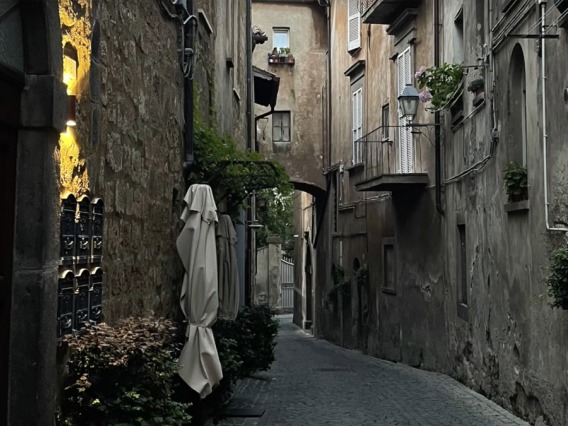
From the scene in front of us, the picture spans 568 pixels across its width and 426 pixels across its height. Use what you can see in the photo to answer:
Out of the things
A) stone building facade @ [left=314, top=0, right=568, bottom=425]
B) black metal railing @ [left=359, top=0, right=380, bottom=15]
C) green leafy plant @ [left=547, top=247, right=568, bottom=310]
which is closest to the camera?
green leafy plant @ [left=547, top=247, right=568, bottom=310]

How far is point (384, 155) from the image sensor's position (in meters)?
16.7

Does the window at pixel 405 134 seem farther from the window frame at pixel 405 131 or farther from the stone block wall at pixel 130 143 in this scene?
the stone block wall at pixel 130 143

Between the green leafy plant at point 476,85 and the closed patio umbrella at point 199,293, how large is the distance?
466 cm

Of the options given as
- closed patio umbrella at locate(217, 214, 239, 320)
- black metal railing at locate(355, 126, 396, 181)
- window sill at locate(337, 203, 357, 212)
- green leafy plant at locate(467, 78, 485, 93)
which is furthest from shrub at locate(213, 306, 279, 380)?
window sill at locate(337, 203, 357, 212)

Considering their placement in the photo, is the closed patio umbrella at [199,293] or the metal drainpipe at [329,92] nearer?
the closed patio umbrella at [199,293]

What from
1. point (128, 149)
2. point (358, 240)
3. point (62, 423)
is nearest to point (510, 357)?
point (128, 149)

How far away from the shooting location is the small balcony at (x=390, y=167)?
14156 mm

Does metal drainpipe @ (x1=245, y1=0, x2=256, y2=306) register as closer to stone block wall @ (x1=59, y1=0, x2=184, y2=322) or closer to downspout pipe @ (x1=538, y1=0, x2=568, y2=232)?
stone block wall @ (x1=59, y1=0, x2=184, y2=322)

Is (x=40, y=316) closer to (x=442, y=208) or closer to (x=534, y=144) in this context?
(x=534, y=144)

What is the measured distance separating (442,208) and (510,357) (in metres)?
4.47

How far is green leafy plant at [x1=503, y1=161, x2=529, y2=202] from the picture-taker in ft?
27.8

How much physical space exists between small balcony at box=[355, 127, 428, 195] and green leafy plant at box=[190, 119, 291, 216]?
5.02 m

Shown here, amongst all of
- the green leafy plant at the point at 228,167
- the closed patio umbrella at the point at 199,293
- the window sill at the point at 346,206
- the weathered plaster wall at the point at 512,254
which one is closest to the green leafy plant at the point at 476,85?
the weathered plaster wall at the point at 512,254

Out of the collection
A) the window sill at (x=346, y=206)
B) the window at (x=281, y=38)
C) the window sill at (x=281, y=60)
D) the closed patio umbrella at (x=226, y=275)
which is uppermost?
the window at (x=281, y=38)
